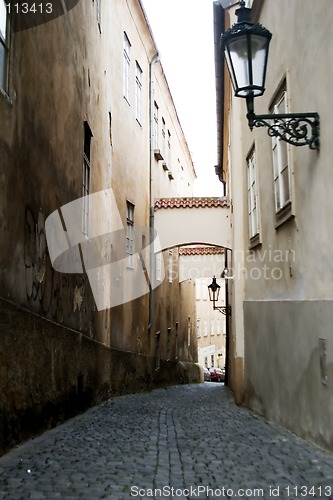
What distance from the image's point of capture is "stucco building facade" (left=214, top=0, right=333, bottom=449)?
17.6 ft

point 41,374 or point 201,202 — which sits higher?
point 201,202

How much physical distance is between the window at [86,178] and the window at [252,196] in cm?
300

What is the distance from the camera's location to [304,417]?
5.96m

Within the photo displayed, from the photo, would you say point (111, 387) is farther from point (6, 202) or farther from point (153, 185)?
point (153, 185)

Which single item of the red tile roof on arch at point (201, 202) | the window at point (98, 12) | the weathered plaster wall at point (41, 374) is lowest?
the weathered plaster wall at point (41, 374)

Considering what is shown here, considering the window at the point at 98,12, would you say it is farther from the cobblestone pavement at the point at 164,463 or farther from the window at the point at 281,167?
Answer: the cobblestone pavement at the point at 164,463

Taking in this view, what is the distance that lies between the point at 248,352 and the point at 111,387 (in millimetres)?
3169

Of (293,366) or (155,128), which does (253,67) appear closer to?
(293,366)

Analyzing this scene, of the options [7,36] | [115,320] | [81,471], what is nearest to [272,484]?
[81,471]

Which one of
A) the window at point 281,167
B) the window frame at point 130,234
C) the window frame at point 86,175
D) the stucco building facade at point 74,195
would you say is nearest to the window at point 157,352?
the stucco building facade at point 74,195

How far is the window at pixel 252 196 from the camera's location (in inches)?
382

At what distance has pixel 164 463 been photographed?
4883 millimetres

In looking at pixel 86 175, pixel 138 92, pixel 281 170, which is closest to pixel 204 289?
pixel 138 92

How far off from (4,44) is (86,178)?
4637mm
